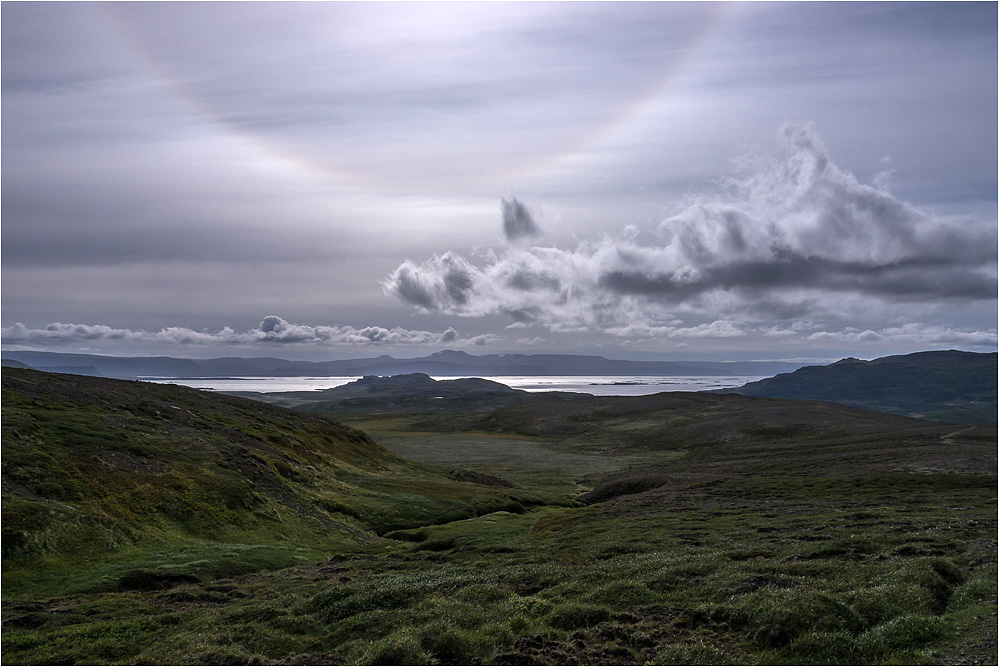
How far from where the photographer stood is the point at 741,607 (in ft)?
77.2

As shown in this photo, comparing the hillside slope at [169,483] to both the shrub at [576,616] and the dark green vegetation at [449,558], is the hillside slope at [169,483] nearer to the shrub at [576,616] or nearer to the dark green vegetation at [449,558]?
the dark green vegetation at [449,558]

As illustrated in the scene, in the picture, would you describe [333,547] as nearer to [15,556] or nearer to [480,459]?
[15,556]

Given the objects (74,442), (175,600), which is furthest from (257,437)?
(175,600)

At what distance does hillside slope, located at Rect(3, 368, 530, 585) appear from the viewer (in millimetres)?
43906

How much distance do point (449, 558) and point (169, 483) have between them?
1159 inches

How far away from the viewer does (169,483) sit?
55594 millimetres

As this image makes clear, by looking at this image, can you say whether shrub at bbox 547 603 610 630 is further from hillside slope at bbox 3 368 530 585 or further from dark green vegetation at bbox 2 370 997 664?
hillside slope at bbox 3 368 530 585

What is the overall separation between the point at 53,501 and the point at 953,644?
54.5 metres

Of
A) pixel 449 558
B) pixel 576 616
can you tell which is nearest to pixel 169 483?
pixel 449 558

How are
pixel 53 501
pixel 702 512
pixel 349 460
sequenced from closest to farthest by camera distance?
1. pixel 53 501
2. pixel 702 512
3. pixel 349 460

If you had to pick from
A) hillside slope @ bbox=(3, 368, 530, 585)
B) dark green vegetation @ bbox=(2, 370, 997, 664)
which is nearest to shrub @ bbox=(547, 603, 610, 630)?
dark green vegetation @ bbox=(2, 370, 997, 664)

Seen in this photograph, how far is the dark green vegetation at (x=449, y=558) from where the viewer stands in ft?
72.5

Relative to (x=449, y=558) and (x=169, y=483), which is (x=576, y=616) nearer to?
(x=449, y=558)

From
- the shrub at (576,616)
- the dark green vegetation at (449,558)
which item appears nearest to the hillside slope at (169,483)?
the dark green vegetation at (449,558)
